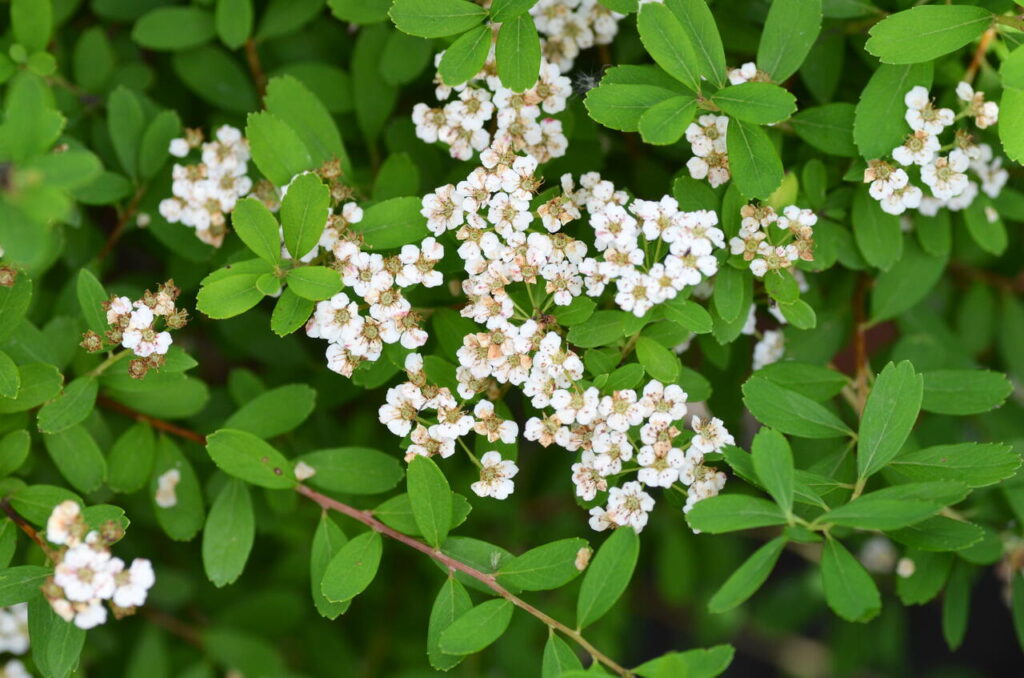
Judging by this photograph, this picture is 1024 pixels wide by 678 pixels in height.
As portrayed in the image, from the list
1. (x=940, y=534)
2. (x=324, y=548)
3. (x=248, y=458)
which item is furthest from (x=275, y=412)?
(x=940, y=534)

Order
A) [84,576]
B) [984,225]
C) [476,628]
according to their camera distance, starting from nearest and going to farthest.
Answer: [84,576] → [476,628] → [984,225]

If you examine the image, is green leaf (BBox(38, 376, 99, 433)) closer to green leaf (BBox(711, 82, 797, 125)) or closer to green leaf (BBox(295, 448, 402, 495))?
green leaf (BBox(295, 448, 402, 495))

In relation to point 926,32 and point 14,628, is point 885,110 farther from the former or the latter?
point 14,628

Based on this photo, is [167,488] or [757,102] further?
[167,488]

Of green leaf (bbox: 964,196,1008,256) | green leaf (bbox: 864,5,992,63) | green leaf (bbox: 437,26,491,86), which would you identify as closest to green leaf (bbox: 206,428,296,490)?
green leaf (bbox: 437,26,491,86)

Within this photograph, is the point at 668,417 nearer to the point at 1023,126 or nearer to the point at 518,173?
the point at 518,173
